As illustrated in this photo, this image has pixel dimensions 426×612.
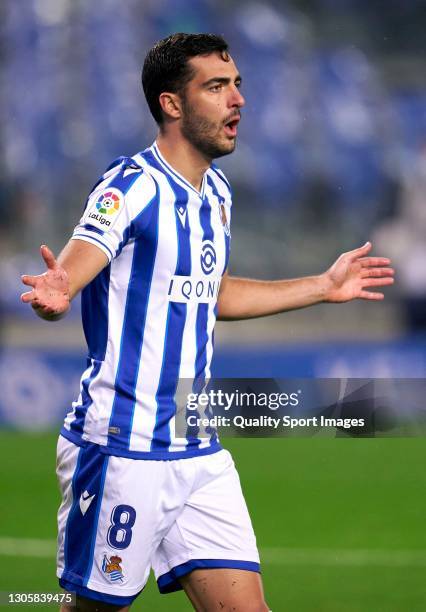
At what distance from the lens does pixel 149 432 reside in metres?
3.34

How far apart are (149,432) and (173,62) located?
1.11 m

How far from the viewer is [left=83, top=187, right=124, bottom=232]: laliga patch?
125 inches

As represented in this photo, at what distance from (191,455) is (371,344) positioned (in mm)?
7407

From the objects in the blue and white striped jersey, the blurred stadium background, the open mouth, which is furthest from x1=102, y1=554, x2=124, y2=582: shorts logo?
the blurred stadium background

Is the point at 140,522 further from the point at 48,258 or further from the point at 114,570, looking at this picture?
the point at 48,258

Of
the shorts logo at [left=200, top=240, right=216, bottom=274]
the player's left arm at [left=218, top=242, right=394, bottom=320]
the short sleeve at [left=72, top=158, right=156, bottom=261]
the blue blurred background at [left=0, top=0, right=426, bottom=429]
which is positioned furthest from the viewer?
the blue blurred background at [left=0, top=0, right=426, bottom=429]

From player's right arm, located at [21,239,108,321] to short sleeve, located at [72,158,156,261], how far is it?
37mm

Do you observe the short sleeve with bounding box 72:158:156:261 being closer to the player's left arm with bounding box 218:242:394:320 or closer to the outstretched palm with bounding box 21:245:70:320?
the outstretched palm with bounding box 21:245:70:320

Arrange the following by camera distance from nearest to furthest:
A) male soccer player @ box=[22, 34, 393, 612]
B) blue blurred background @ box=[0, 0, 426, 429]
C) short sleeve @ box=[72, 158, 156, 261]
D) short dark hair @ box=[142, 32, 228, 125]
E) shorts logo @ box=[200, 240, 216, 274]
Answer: short sleeve @ box=[72, 158, 156, 261] < male soccer player @ box=[22, 34, 393, 612] < shorts logo @ box=[200, 240, 216, 274] < short dark hair @ box=[142, 32, 228, 125] < blue blurred background @ box=[0, 0, 426, 429]

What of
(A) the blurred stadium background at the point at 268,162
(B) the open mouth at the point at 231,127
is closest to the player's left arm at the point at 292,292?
(B) the open mouth at the point at 231,127

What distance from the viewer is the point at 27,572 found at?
540cm

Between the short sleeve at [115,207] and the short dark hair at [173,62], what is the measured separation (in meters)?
0.32

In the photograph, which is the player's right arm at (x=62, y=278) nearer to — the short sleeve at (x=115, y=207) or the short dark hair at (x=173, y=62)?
the short sleeve at (x=115, y=207)

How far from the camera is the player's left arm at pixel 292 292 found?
385 centimetres
